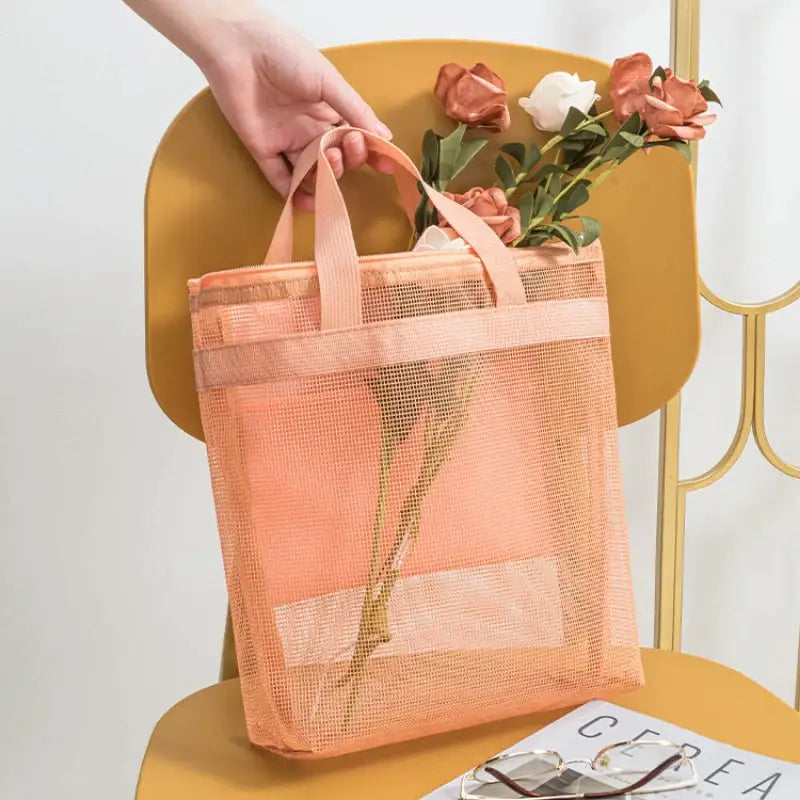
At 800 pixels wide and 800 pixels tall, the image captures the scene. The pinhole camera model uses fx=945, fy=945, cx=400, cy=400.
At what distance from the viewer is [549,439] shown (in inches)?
24.4

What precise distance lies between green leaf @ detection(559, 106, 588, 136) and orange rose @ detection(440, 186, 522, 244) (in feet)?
0.26

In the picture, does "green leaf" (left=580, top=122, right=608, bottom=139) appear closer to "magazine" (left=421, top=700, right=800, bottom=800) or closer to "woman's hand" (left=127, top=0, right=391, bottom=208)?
"woman's hand" (left=127, top=0, right=391, bottom=208)

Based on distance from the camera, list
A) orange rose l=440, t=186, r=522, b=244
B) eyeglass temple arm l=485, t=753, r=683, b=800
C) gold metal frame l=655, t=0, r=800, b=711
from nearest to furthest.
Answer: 1. eyeglass temple arm l=485, t=753, r=683, b=800
2. orange rose l=440, t=186, r=522, b=244
3. gold metal frame l=655, t=0, r=800, b=711

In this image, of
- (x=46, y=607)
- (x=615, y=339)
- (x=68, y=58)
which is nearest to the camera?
(x=615, y=339)

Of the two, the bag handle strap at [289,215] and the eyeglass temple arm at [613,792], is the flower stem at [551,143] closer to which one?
the bag handle strap at [289,215]

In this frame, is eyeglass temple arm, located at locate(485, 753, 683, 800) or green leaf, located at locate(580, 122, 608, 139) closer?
eyeglass temple arm, located at locate(485, 753, 683, 800)

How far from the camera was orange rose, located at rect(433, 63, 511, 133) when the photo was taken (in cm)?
66

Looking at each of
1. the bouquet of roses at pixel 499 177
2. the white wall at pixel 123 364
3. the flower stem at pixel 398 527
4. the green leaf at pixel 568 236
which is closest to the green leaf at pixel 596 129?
the bouquet of roses at pixel 499 177

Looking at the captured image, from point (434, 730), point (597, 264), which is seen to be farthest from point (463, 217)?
point (434, 730)

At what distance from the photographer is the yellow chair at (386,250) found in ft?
1.90

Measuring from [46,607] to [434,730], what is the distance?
21.8 inches

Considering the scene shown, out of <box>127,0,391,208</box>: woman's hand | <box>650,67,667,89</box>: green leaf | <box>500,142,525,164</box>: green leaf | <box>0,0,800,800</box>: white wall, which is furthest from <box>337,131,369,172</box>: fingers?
<box>0,0,800,800</box>: white wall

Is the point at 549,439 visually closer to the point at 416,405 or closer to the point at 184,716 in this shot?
the point at 416,405

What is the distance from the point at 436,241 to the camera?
0.61 metres
